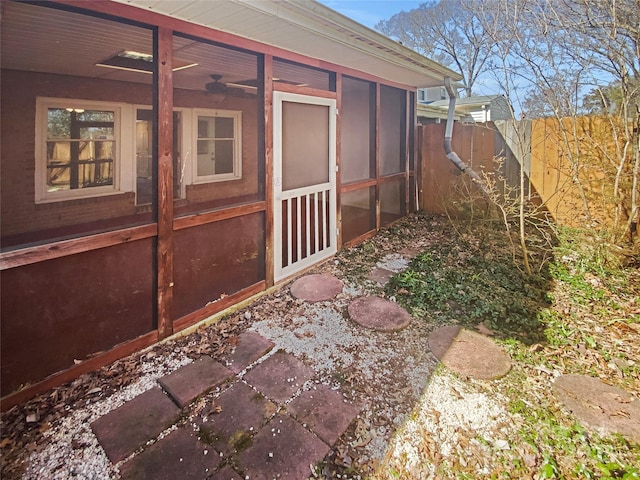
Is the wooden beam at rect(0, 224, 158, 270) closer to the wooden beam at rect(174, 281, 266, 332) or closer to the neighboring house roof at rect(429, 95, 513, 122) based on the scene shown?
the wooden beam at rect(174, 281, 266, 332)

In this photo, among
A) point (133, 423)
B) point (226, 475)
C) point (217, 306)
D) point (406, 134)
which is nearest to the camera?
point (226, 475)

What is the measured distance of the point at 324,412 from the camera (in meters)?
2.05

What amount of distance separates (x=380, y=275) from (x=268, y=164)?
1.79 metres

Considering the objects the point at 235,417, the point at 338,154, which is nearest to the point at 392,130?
the point at 338,154

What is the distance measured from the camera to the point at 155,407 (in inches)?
82.4

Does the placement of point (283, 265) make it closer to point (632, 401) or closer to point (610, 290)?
point (632, 401)

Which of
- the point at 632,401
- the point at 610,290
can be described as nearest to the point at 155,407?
the point at 632,401

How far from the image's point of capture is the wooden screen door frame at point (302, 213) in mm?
3594

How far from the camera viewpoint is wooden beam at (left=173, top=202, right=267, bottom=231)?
2768 mm

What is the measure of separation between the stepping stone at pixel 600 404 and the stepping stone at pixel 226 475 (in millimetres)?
1883

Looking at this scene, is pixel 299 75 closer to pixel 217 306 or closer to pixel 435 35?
pixel 217 306

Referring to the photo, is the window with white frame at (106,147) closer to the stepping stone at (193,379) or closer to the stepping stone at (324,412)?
the stepping stone at (193,379)

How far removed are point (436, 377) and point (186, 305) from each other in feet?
6.60

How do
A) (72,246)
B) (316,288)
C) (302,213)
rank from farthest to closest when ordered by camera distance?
(302,213) → (316,288) → (72,246)
